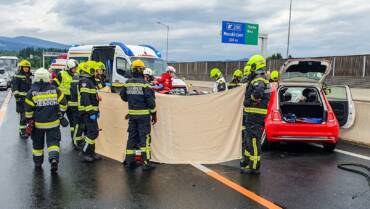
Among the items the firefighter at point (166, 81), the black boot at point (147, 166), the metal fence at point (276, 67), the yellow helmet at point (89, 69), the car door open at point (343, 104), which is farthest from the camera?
the metal fence at point (276, 67)

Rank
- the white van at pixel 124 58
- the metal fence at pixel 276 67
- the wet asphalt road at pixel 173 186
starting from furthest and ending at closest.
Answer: the metal fence at pixel 276 67 < the white van at pixel 124 58 < the wet asphalt road at pixel 173 186

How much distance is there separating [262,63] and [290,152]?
279 cm

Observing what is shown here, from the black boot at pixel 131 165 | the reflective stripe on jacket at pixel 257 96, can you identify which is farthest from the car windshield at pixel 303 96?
the black boot at pixel 131 165

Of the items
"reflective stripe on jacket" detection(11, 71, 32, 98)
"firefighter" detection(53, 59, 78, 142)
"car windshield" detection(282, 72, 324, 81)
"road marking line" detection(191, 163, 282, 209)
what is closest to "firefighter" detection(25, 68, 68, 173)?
"firefighter" detection(53, 59, 78, 142)

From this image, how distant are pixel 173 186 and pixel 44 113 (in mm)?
2548

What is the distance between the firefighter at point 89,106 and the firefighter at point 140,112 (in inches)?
28.1

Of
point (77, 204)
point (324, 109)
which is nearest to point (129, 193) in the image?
point (77, 204)

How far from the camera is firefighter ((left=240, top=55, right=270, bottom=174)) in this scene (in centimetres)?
671

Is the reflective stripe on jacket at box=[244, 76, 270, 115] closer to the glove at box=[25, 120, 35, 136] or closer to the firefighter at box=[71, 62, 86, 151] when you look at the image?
the firefighter at box=[71, 62, 86, 151]

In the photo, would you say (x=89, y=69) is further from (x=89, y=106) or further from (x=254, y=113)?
(x=254, y=113)

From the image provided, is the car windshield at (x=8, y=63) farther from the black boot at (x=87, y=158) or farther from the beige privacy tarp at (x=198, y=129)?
the beige privacy tarp at (x=198, y=129)

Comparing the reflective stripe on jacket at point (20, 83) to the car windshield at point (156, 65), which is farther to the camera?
the car windshield at point (156, 65)

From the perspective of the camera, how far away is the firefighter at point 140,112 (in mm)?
6910

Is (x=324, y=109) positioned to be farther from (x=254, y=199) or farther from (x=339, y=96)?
(x=254, y=199)
